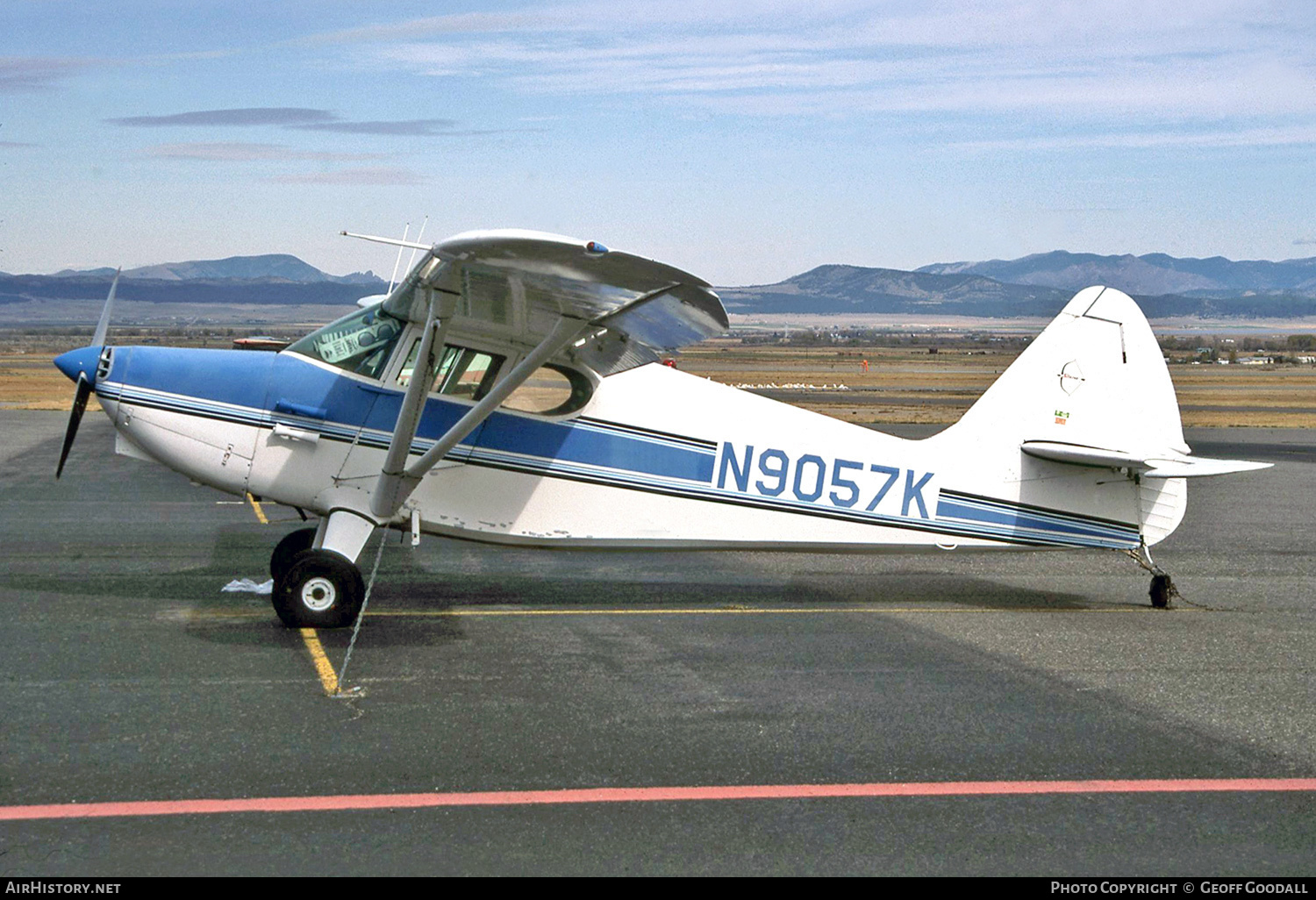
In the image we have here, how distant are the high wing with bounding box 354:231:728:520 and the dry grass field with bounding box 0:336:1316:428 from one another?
22.1 meters

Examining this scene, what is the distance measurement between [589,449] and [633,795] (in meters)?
3.94

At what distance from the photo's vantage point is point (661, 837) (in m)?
4.97

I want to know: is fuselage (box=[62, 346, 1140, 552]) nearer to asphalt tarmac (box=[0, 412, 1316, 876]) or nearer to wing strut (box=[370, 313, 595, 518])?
wing strut (box=[370, 313, 595, 518])

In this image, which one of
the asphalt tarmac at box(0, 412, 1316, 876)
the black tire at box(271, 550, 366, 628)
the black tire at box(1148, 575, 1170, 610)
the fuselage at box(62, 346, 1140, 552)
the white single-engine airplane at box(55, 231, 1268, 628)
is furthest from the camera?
the black tire at box(1148, 575, 1170, 610)

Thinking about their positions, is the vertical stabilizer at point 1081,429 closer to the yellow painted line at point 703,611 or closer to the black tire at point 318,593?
the yellow painted line at point 703,611

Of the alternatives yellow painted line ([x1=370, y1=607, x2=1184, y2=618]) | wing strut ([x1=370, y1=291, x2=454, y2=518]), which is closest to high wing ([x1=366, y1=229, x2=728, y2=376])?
wing strut ([x1=370, y1=291, x2=454, y2=518])

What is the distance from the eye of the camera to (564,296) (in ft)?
24.4

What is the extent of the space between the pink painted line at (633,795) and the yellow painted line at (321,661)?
169 centimetres

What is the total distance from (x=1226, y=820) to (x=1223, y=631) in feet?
13.3

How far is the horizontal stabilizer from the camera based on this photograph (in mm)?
9188

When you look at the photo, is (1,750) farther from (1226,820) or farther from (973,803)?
(1226,820)

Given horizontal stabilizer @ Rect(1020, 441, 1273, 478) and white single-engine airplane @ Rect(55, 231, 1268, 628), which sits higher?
horizontal stabilizer @ Rect(1020, 441, 1273, 478)

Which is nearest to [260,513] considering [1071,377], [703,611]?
[703,611]
